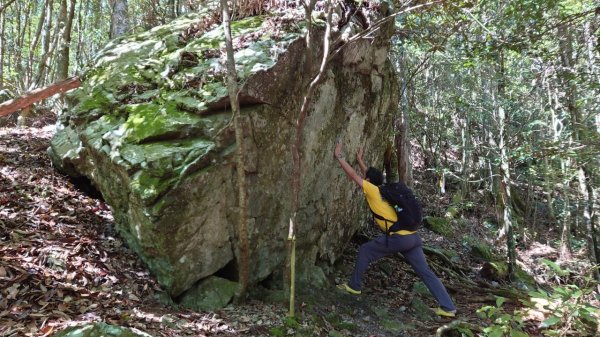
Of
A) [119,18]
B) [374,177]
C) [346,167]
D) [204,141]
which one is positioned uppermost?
[119,18]

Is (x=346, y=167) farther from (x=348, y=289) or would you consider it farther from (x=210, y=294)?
(x=210, y=294)

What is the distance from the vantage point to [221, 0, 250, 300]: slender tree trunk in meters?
4.43

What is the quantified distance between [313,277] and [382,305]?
1.25 m

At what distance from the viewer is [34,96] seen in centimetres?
612

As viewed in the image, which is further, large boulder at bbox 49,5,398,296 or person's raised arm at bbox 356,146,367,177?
person's raised arm at bbox 356,146,367,177

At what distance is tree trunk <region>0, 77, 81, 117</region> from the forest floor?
2.85ft

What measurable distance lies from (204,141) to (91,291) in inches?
81.4

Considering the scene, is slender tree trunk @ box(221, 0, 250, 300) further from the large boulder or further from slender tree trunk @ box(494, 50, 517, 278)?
slender tree trunk @ box(494, 50, 517, 278)

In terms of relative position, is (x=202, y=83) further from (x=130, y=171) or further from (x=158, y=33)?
(x=158, y=33)

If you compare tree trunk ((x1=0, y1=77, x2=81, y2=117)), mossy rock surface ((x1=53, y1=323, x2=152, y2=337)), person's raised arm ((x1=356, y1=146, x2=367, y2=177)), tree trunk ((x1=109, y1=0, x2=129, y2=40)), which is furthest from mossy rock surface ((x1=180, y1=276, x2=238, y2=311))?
tree trunk ((x1=109, y1=0, x2=129, y2=40))

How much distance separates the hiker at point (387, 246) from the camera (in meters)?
6.00

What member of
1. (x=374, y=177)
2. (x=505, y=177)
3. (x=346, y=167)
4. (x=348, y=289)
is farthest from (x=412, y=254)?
(x=505, y=177)

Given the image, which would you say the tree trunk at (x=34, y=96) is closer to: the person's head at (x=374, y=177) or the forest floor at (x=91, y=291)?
the forest floor at (x=91, y=291)

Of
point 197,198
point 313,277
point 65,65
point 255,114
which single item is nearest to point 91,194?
point 197,198
